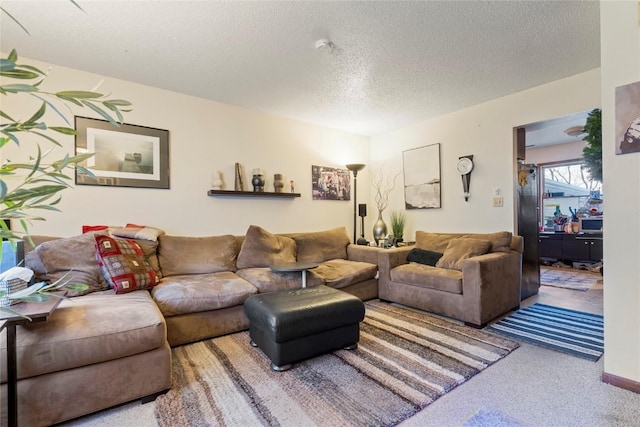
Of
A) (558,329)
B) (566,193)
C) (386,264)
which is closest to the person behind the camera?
(558,329)

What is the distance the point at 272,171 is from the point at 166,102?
1.41 metres

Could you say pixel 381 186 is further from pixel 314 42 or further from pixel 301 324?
pixel 301 324

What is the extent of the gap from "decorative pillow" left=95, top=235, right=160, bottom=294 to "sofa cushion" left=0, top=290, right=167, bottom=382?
1.25ft

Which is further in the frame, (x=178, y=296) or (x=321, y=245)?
(x=321, y=245)

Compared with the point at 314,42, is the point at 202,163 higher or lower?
lower

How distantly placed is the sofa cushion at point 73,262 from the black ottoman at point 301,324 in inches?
47.4

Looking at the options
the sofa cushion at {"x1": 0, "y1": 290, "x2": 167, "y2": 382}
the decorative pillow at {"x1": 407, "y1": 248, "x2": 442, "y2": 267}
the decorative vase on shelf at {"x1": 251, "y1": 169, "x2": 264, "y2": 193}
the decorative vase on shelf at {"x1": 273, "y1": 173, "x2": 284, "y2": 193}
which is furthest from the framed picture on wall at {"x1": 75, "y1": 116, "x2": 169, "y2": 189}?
the decorative pillow at {"x1": 407, "y1": 248, "x2": 442, "y2": 267}

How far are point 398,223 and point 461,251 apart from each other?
1357mm

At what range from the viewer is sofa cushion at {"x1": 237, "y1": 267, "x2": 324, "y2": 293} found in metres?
2.83

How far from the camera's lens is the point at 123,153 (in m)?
3.02

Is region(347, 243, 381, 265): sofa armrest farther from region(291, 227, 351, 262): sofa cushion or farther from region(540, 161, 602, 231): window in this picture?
region(540, 161, 602, 231): window

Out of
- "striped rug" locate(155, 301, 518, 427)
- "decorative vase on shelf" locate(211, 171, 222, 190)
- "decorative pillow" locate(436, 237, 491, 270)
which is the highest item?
"decorative vase on shelf" locate(211, 171, 222, 190)

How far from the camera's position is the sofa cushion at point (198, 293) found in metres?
2.36

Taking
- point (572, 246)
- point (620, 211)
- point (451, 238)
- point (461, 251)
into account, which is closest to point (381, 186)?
point (451, 238)
